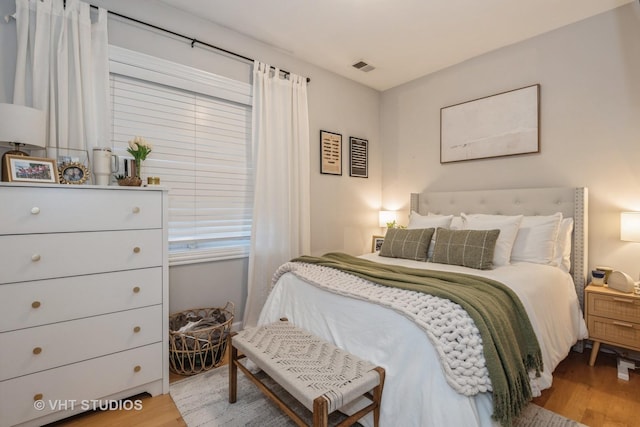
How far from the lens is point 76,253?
160 centimetres

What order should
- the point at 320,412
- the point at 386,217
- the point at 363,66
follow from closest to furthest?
the point at 320,412 → the point at 363,66 → the point at 386,217

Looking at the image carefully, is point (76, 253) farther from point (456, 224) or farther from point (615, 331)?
point (615, 331)

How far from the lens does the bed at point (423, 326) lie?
1199 millimetres

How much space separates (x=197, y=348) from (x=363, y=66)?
3.06 meters

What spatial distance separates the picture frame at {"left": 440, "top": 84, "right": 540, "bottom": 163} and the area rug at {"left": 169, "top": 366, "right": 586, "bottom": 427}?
83.2 inches

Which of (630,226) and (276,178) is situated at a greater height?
(276,178)

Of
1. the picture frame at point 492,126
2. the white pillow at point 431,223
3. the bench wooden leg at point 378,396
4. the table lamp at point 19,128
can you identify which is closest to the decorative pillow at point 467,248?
the white pillow at point 431,223

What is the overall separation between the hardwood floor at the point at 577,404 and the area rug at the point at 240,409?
73 millimetres

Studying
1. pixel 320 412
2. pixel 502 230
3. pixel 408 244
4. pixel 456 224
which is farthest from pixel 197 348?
pixel 502 230

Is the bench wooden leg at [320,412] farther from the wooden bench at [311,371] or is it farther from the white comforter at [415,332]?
the white comforter at [415,332]

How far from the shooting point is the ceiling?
2.31 meters

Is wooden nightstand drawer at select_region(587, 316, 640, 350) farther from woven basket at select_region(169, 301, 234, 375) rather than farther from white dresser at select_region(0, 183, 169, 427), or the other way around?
white dresser at select_region(0, 183, 169, 427)

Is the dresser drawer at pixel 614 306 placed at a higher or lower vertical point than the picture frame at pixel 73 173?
lower

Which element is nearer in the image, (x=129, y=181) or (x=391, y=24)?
(x=129, y=181)
